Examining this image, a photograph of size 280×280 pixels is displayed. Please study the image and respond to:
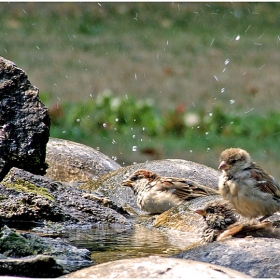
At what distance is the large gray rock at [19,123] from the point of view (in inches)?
260

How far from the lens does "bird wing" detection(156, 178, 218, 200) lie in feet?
24.4

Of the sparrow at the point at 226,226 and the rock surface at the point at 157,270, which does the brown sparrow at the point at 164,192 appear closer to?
the sparrow at the point at 226,226

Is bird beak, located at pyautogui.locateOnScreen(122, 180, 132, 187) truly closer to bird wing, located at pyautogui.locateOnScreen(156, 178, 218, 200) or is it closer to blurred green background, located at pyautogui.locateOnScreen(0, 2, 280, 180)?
bird wing, located at pyautogui.locateOnScreen(156, 178, 218, 200)

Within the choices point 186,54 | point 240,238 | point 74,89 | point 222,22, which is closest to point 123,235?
point 240,238

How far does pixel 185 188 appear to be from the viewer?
7535 millimetres

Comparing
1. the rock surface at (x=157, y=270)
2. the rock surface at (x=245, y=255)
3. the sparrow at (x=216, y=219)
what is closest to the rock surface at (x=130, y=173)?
the sparrow at (x=216, y=219)

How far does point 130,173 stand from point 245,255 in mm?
3707

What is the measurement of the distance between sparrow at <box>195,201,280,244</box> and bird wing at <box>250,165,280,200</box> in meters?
0.28

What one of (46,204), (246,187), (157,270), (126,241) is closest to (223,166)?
(246,187)

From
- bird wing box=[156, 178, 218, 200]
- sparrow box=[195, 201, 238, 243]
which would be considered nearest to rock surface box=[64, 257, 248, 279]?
sparrow box=[195, 201, 238, 243]

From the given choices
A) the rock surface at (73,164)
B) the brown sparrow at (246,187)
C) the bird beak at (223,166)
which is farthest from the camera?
the rock surface at (73,164)

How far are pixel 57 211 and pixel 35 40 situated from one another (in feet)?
42.2

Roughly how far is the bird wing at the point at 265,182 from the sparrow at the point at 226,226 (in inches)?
11.2

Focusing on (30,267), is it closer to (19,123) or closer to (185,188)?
(19,123)
